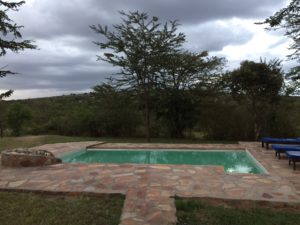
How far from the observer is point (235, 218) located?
414 cm

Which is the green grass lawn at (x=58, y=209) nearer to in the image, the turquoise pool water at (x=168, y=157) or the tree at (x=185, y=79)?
the turquoise pool water at (x=168, y=157)

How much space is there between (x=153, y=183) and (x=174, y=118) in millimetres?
10445

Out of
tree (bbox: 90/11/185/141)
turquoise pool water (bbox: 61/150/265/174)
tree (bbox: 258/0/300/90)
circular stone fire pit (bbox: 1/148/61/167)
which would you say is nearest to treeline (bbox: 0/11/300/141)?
tree (bbox: 90/11/185/141)

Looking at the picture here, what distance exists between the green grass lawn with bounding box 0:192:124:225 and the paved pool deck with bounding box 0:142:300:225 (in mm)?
200

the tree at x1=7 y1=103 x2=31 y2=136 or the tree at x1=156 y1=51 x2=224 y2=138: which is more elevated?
the tree at x1=156 y1=51 x2=224 y2=138

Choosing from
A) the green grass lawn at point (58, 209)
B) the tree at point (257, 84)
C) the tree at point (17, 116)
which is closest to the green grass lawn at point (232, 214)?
the green grass lawn at point (58, 209)

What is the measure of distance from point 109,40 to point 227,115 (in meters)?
6.68

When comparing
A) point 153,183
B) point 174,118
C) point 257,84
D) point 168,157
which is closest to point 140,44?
point 174,118

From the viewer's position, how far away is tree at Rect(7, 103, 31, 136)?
1747cm

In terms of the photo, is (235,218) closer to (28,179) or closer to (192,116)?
(28,179)

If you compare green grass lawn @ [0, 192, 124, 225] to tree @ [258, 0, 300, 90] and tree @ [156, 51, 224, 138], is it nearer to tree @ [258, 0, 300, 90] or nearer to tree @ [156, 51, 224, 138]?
tree @ [258, 0, 300, 90]

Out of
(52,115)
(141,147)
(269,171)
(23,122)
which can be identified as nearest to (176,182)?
(269,171)

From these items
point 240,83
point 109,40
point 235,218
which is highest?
point 109,40

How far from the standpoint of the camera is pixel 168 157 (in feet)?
33.7
